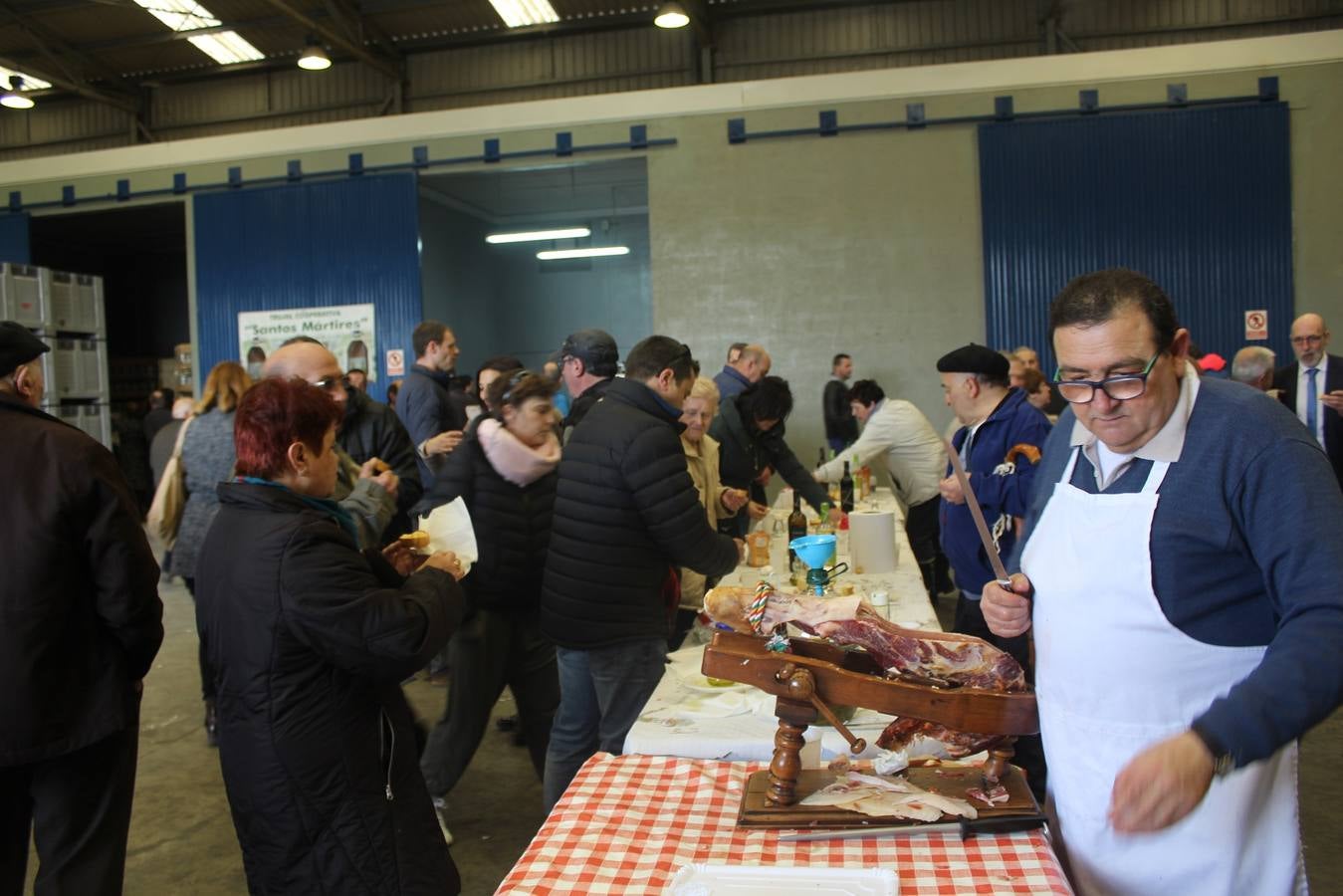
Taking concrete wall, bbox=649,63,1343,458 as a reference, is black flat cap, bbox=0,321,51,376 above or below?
below

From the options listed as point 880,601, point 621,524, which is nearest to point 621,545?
point 621,524

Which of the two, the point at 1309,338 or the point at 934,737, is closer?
the point at 934,737

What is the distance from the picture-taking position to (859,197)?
10.3m

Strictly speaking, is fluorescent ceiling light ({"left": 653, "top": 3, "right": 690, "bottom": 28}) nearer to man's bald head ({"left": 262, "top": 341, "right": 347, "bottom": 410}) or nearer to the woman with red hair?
man's bald head ({"left": 262, "top": 341, "right": 347, "bottom": 410})

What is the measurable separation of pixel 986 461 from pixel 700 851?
2253 millimetres

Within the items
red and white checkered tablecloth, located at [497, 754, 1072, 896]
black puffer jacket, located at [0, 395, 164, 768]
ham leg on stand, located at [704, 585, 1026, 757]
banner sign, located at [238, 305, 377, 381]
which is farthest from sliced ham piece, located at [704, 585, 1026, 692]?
banner sign, located at [238, 305, 377, 381]

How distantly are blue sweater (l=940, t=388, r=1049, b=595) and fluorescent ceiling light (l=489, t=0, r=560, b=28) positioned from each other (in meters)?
10.4

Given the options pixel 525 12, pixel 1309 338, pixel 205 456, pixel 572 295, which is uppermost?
pixel 525 12

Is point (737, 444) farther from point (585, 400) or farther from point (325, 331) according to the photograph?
point (325, 331)

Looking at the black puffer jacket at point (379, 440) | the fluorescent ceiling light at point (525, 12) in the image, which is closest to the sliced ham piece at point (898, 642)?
the black puffer jacket at point (379, 440)

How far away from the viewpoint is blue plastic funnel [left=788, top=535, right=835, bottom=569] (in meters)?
3.06

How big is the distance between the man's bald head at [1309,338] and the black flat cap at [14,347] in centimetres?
667

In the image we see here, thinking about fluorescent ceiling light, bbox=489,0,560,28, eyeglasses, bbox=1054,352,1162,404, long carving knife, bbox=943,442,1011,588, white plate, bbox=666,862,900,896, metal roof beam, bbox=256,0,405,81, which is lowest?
white plate, bbox=666,862,900,896

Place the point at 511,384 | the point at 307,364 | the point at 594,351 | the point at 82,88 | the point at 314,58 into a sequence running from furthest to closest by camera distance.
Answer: the point at 82,88
the point at 314,58
the point at 594,351
the point at 307,364
the point at 511,384
